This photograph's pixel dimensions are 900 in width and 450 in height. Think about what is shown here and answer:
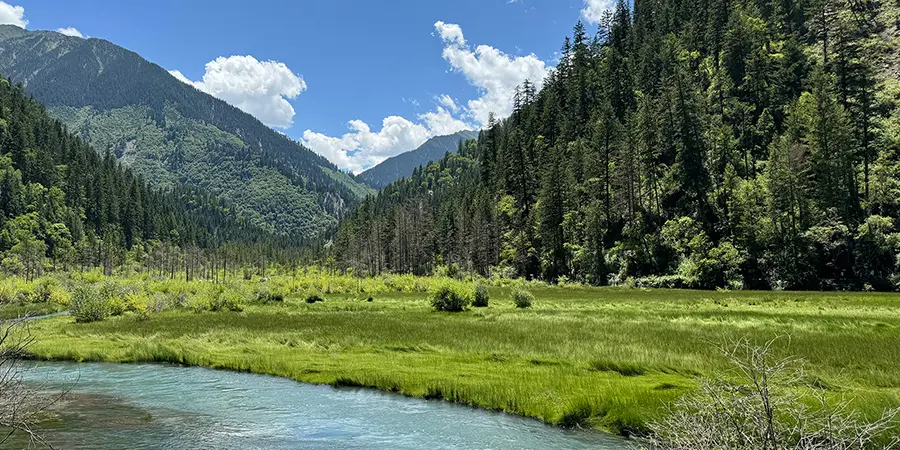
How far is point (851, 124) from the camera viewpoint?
2847 inches

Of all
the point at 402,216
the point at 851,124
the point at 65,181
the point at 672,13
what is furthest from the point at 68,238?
the point at 851,124

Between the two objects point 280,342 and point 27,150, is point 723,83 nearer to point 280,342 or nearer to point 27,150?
point 280,342

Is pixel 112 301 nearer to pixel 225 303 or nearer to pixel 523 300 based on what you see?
pixel 225 303

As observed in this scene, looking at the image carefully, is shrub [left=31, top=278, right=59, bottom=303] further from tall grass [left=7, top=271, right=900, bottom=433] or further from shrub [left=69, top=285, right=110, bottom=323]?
tall grass [left=7, top=271, right=900, bottom=433]

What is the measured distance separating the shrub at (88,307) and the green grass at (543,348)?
1.46 meters

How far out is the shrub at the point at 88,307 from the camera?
49.7 meters

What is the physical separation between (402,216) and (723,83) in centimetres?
9322

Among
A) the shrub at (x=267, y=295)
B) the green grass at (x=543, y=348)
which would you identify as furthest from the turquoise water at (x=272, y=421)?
the shrub at (x=267, y=295)

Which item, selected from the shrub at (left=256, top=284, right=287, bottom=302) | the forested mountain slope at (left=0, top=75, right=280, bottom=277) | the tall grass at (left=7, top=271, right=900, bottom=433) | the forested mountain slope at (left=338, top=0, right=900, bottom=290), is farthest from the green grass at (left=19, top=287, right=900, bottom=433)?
the forested mountain slope at (left=0, top=75, right=280, bottom=277)

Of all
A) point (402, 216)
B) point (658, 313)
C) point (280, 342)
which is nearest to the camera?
point (280, 342)

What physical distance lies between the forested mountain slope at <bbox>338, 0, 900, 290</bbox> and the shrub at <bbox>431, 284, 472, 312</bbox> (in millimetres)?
39112

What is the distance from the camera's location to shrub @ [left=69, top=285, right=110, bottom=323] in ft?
163

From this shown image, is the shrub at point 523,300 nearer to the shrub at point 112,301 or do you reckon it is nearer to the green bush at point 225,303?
the green bush at point 225,303

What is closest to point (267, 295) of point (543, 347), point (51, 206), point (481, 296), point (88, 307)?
point (88, 307)
